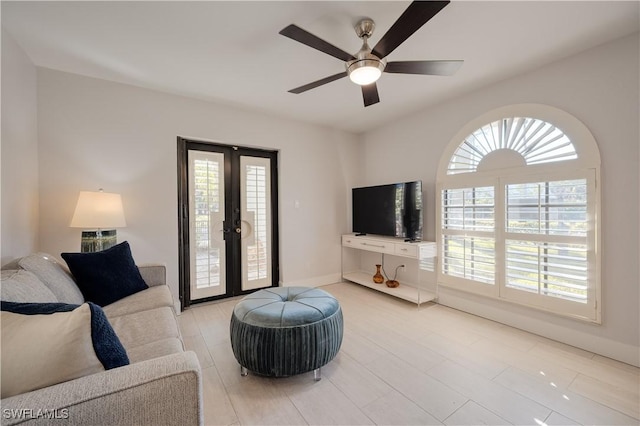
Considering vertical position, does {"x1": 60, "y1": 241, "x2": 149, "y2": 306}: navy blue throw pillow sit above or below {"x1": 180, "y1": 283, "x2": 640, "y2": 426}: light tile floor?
above

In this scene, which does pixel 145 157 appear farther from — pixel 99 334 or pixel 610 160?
pixel 610 160

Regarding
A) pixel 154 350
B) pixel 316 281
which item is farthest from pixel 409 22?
pixel 316 281

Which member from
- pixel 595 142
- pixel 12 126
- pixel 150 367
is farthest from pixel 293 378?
pixel 595 142

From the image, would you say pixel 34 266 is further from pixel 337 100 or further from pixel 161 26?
pixel 337 100

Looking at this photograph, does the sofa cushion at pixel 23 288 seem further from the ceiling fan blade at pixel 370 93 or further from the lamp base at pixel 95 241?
the ceiling fan blade at pixel 370 93

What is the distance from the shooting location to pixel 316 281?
13.2ft

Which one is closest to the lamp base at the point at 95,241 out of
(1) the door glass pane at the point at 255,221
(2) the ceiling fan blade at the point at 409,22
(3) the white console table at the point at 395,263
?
(1) the door glass pane at the point at 255,221

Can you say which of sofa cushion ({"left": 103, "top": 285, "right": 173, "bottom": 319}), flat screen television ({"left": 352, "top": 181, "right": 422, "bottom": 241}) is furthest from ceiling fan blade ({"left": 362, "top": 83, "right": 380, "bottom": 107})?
sofa cushion ({"left": 103, "top": 285, "right": 173, "bottom": 319})

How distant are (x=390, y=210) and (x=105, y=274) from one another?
121 inches

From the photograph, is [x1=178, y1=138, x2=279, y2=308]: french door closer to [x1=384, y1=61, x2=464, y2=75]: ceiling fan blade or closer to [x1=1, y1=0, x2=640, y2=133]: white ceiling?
[x1=1, y1=0, x2=640, y2=133]: white ceiling

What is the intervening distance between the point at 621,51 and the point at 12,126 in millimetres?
4688

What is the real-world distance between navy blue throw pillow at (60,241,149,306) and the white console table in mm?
2714

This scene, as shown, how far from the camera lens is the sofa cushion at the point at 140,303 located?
5.85 feet

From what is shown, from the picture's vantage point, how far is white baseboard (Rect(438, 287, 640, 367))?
2031 millimetres
